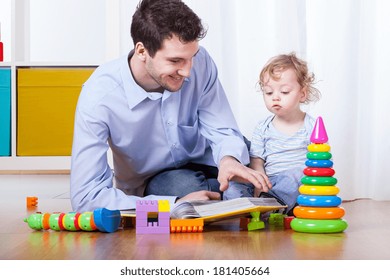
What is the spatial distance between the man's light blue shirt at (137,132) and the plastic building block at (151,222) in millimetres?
89

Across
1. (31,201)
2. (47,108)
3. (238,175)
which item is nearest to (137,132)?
(238,175)

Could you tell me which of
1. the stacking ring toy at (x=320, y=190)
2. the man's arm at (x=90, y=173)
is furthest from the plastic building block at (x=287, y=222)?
the man's arm at (x=90, y=173)

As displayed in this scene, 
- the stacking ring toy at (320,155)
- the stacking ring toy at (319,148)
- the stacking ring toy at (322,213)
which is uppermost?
the stacking ring toy at (319,148)

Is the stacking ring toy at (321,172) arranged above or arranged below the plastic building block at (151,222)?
above

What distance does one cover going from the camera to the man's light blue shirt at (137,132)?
183cm

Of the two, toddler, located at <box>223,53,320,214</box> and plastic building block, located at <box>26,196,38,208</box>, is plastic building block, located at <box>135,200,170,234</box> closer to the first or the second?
toddler, located at <box>223,53,320,214</box>

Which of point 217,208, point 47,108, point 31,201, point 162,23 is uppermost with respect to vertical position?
point 162,23

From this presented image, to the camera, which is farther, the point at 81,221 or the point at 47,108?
the point at 47,108

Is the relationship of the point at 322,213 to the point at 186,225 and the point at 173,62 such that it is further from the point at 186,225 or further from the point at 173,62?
the point at 173,62

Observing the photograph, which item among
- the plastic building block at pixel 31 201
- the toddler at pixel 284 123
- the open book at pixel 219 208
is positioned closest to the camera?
the open book at pixel 219 208

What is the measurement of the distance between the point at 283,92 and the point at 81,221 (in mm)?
804

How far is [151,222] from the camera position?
1.71 meters

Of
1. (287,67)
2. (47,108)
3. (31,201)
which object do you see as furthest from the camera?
(47,108)

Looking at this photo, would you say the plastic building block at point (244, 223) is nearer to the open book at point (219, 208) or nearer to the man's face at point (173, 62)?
the open book at point (219, 208)
